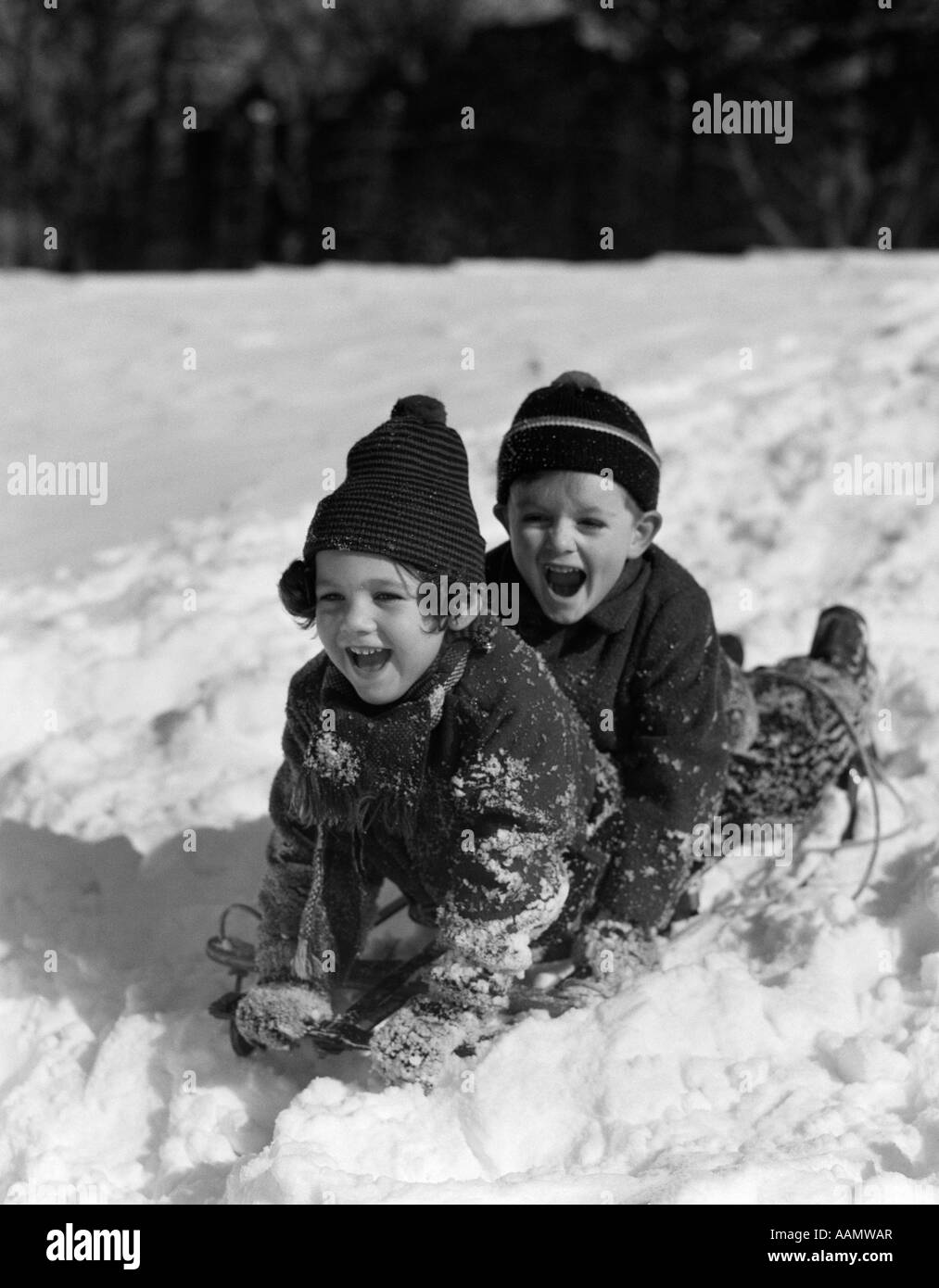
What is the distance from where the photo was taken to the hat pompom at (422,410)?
93.0 inches

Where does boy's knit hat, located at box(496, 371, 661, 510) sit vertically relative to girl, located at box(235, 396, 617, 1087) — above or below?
above

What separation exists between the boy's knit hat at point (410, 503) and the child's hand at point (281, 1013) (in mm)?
725

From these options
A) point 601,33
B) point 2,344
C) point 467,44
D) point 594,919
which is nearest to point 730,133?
point 601,33

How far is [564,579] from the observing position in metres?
2.72

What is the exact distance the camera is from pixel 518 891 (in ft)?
7.66

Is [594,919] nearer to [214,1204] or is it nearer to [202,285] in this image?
[214,1204]

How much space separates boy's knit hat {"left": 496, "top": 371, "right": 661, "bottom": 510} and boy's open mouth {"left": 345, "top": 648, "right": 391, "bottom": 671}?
63 cm

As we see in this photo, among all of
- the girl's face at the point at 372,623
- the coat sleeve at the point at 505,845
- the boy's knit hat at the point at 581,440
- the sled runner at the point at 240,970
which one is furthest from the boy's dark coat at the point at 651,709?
the girl's face at the point at 372,623

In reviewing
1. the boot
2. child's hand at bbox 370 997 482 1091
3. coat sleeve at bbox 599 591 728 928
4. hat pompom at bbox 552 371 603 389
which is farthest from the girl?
the boot

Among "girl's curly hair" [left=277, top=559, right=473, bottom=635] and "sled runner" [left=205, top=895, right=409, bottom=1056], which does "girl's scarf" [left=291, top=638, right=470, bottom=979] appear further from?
"sled runner" [left=205, top=895, right=409, bottom=1056]

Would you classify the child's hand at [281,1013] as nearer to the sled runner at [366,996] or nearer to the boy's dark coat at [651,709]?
the sled runner at [366,996]

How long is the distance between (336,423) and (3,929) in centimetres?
322

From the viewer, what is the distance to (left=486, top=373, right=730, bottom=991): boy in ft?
8.79
